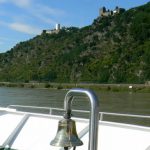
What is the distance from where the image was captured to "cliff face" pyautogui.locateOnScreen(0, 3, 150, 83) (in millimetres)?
116394

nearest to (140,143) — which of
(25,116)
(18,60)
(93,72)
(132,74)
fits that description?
(25,116)

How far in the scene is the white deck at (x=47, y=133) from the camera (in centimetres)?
798

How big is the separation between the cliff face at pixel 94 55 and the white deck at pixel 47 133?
99328 millimetres

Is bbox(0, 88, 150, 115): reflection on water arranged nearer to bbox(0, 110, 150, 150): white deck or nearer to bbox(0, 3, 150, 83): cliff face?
bbox(0, 110, 150, 150): white deck

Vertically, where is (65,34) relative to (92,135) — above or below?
above

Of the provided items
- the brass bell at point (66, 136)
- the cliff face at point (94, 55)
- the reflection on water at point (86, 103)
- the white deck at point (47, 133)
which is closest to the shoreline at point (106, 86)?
the cliff face at point (94, 55)

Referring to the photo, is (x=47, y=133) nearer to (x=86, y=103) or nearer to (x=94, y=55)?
(x=86, y=103)

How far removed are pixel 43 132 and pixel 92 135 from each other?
677cm

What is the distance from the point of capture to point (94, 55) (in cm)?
13075

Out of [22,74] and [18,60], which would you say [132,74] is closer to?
[22,74]

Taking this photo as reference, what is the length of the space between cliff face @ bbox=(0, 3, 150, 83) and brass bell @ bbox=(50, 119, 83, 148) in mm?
106219

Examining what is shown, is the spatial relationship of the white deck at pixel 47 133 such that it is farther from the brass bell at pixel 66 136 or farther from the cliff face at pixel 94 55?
the cliff face at pixel 94 55

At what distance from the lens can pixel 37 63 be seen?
14625 cm

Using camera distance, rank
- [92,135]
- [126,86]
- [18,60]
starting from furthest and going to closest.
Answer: [18,60] → [126,86] → [92,135]
